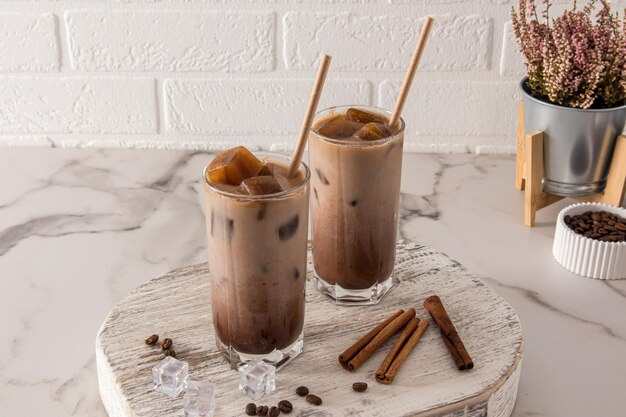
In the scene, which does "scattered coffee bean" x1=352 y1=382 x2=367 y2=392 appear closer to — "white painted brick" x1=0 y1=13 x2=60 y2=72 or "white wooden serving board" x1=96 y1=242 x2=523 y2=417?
"white wooden serving board" x1=96 y1=242 x2=523 y2=417

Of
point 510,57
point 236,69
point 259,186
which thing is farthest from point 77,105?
point 259,186

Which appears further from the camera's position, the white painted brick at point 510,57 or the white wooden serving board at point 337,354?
the white painted brick at point 510,57

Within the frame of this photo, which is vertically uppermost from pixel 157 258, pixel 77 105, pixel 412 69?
pixel 412 69

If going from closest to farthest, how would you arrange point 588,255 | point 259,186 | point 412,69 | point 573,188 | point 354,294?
1. point 259,186
2. point 412,69
3. point 354,294
4. point 588,255
5. point 573,188

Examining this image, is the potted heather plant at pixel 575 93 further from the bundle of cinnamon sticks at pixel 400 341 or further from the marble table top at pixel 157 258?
the bundle of cinnamon sticks at pixel 400 341

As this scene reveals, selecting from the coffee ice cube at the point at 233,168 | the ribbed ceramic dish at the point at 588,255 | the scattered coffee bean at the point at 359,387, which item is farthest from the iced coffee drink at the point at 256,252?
the ribbed ceramic dish at the point at 588,255

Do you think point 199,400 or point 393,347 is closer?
point 199,400

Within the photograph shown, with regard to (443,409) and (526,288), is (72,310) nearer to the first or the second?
(443,409)

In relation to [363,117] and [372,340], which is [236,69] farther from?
[372,340]
